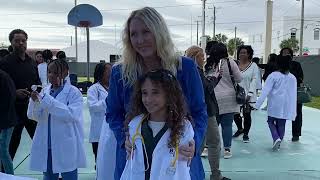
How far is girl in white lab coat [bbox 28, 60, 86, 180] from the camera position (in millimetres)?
4121

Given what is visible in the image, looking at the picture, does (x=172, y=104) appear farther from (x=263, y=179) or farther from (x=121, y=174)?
(x=263, y=179)

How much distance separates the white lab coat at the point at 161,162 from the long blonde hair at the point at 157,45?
1.01 ft

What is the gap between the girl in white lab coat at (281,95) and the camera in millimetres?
7250

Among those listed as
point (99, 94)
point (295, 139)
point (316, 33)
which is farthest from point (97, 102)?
point (316, 33)

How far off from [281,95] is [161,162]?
5.49 metres

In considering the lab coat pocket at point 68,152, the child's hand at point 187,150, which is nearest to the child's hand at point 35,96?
the lab coat pocket at point 68,152

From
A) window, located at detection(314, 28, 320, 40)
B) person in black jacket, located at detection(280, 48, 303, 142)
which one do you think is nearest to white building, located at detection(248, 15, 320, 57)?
window, located at detection(314, 28, 320, 40)

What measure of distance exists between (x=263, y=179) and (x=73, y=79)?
280 inches

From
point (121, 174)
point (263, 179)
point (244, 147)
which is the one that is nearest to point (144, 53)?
point (121, 174)

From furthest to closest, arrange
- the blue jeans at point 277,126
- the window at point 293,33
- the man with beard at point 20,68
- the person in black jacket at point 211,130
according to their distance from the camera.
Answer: the window at point 293,33 → the blue jeans at point 277,126 → the man with beard at point 20,68 → the person in black jacket at point 211,130

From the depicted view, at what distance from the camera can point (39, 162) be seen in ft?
13.5

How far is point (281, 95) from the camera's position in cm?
730

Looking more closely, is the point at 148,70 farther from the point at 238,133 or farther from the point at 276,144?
the point at 238,133

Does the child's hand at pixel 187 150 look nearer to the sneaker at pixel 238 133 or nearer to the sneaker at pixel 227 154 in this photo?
the sneaker at pixel 227 154
